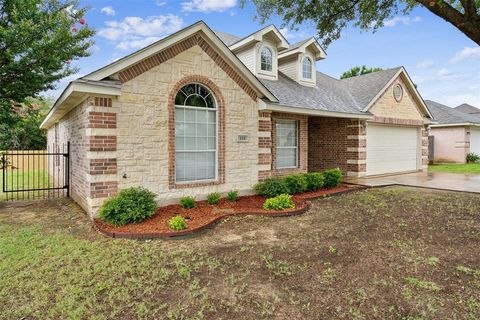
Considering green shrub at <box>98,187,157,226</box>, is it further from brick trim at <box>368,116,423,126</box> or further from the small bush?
the small bush

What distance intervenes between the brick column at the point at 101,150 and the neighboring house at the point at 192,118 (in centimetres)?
2

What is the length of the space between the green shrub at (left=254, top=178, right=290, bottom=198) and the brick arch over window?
53.3 inches

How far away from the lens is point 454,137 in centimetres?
2277

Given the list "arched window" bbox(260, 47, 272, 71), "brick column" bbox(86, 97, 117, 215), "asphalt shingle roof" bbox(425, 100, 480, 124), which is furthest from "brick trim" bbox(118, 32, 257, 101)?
"asphalt shingle roof" bbox(425, 100, 480, 124)

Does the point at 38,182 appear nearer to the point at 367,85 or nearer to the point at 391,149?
the point at 367,85

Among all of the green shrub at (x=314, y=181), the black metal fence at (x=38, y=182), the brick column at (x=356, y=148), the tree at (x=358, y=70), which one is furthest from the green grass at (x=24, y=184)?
the tree at (x=358, y=70)

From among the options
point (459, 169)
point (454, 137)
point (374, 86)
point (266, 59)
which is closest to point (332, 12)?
point (266, 59)

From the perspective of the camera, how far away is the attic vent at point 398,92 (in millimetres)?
15238

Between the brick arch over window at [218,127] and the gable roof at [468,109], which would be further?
the gable roof at [468,109]

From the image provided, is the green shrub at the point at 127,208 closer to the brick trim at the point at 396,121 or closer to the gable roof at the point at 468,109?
the brick trim at the point at 396,121

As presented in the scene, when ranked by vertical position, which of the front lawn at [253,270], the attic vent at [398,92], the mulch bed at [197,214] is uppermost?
the attic vent at [398,92]

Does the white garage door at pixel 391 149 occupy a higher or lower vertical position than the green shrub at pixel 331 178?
higher

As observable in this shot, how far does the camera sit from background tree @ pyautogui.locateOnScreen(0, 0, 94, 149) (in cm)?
834

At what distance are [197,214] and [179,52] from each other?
4.35 m
